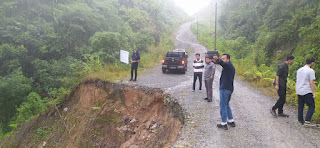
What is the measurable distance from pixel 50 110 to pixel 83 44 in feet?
27.1

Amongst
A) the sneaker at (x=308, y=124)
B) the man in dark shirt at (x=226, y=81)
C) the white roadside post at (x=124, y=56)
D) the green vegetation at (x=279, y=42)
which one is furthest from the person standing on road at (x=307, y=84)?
the white roadside post at (x=124, y=56)

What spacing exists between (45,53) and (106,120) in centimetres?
1052

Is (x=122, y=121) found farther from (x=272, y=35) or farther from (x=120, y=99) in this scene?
(x=272, y=35)

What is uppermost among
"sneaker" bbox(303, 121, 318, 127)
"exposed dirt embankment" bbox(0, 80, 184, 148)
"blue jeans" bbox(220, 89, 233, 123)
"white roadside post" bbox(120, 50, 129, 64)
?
"white roadside post" bbox(120, 50, 129, 64)

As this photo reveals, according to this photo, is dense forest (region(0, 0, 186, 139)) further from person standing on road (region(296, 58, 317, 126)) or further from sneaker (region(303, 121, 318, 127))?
sneaker (region(303, 121, 318, 127))

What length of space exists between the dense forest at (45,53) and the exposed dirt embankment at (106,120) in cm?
102

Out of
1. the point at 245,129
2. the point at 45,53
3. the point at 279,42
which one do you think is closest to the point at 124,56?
the point at 45,53

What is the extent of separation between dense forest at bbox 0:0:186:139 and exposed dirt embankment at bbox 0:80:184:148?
3.34 feet

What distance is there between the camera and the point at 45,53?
1608cm

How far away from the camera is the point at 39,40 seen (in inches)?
623

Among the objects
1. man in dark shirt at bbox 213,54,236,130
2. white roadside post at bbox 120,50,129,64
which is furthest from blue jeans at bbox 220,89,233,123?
white roadside post at bbox 120,50,129,64

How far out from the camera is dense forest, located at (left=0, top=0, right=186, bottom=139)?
12476 millimetres

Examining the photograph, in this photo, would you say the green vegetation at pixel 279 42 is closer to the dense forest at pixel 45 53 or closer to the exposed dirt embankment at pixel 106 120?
the exposed dirt embankment at pixel 106 120

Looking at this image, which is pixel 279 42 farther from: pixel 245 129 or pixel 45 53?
pixel 45 53
